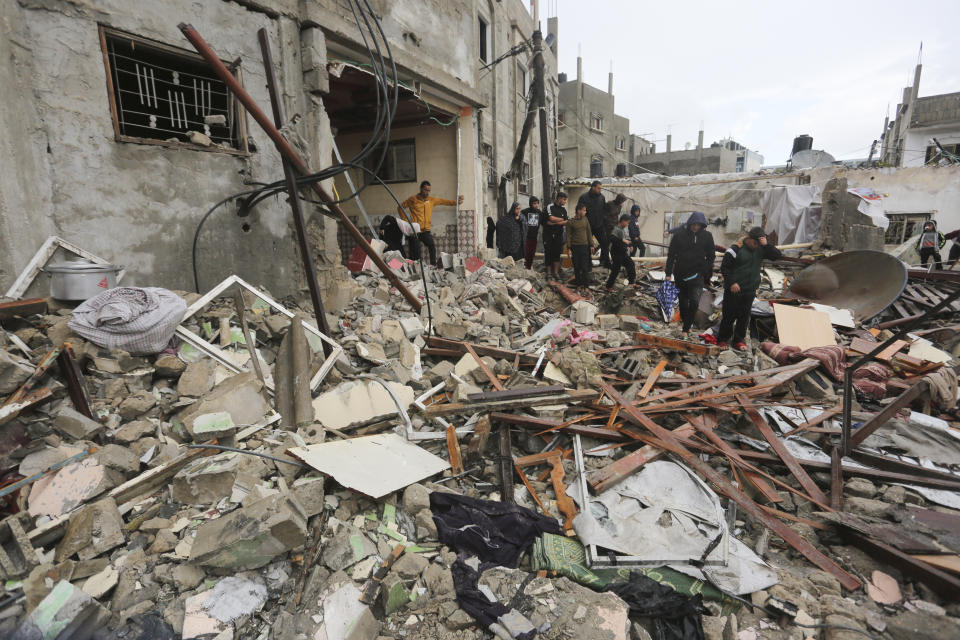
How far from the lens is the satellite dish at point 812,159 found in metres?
17.5

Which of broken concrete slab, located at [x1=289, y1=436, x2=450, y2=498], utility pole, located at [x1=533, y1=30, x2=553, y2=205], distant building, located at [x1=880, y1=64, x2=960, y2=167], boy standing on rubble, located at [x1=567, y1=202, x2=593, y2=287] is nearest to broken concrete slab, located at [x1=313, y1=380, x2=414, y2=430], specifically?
broken concrete slab, located at [x1=289, y1=436, x2=450, y2=498]

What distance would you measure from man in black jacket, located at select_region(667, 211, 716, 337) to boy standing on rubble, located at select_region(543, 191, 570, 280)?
8.52 ft

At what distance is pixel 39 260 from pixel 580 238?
7781mm

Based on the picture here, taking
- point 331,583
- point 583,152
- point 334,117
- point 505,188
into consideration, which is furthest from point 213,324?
point 583,152

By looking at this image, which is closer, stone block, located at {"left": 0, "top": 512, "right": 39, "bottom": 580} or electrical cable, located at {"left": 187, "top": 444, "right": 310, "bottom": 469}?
stone block, located at {"left": 0, "top": 512, "right": 39, "bottom": 580}

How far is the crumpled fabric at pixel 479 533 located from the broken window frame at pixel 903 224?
20418mm

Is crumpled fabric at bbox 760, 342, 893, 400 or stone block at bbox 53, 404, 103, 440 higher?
stone block at bbox 53, 404, 103, 440

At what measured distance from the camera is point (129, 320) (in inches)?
138

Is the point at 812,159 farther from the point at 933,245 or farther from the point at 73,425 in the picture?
the point at 73,425

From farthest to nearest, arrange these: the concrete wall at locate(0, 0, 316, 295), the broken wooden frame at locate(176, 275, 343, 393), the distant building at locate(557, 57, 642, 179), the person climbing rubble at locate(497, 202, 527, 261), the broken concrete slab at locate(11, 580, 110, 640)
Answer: the distant building at locate(557, 57, 642, 179)
the person climbing rubble at locate(497, 202, 527, 261)
the broken wooden frame at locate(176, 275, 343, 393)
the concrete wall at locate(0, 0, 316, 295)
the broken concrete slab at locate(11, 580, 110, 640)

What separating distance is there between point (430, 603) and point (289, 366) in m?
2.53

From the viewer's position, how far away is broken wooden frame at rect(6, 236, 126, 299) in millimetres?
3744

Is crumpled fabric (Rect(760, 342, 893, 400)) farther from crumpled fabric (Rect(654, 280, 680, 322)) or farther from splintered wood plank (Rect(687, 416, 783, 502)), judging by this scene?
splintered wood plank (Rect(687, 416, 783, 502))

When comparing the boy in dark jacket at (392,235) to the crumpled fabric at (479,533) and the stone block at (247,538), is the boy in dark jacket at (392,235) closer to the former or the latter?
the crumpled fabric at (479,533)
